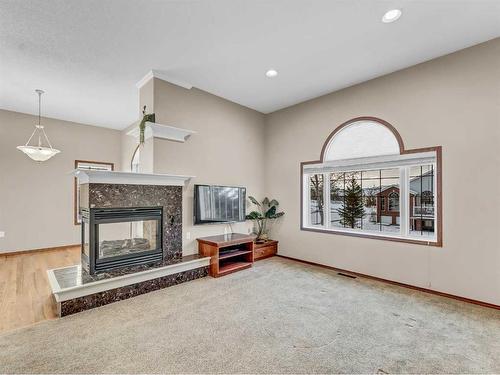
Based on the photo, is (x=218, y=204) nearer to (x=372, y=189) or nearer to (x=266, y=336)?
(x=266, y=336)

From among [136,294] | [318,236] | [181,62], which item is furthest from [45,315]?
[318,236]

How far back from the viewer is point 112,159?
681cm

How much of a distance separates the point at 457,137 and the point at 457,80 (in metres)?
0.77

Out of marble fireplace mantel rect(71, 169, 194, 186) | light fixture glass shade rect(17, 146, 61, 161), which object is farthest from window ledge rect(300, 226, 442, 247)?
light fixture glass shade rect(17, 146, 61, 161)

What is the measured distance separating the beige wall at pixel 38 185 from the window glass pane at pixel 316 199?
536 centimetres

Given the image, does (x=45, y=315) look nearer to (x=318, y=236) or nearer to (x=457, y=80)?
(x=318, y=236)

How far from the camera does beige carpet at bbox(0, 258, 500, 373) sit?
6.37ft

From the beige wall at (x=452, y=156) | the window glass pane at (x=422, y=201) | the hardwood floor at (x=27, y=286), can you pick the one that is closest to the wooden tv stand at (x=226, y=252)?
the beige wall at (x=452, y=156)

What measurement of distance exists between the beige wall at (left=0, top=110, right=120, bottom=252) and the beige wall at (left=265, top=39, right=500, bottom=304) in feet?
20.5

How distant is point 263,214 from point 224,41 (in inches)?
142

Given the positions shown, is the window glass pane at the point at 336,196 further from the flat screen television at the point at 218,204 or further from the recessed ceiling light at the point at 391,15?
the recessed ceiling light at the point at 391,15

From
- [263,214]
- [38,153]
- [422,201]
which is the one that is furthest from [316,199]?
[38,153]

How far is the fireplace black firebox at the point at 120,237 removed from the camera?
322cm

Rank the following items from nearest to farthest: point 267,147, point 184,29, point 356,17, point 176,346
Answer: point 176,346 → point 356,17 → point 184,29 → point 267,147
